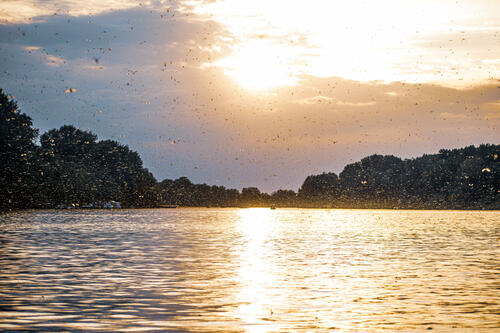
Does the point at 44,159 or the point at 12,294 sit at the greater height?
the point at 44,159

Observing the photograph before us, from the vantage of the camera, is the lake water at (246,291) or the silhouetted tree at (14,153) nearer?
the lake water at (246,291)

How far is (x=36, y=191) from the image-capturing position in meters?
163

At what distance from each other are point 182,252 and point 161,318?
29930 mm

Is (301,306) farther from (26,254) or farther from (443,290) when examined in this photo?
(26,254)

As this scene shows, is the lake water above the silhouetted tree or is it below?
below

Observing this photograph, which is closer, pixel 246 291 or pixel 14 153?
pixel 246 291

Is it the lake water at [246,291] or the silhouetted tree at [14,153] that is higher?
the silhouetted tree at [14,153]

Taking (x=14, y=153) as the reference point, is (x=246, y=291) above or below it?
below

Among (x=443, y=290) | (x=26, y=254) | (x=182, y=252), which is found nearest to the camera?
(x=443, y=290)

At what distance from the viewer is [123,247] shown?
5625 cm

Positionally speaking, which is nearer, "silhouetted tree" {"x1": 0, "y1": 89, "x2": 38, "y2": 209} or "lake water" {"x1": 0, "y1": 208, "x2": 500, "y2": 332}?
"lake water" {"x1": 0, "y1": 208, "x2": 500, "y2": 332}

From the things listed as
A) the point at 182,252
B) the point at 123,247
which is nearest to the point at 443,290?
the point at 182,252

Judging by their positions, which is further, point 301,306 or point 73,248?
point 73,248

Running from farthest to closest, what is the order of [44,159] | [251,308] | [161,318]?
[44,159]
[251,308]
[161,318]
